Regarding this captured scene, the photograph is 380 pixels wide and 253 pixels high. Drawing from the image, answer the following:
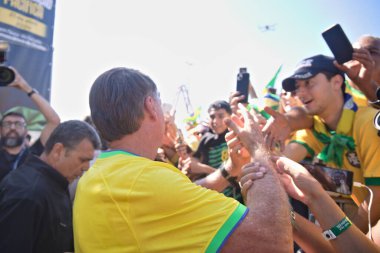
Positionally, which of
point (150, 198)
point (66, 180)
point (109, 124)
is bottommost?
Result: point (66, 180)

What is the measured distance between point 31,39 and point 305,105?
4.20 metres

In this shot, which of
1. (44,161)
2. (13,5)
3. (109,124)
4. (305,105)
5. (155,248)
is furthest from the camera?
(13,5)

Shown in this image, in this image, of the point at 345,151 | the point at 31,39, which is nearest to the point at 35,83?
the point at 31,39

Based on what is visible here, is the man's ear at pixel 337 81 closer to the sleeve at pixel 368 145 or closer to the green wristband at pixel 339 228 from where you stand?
the sleeve at pixel 368 145

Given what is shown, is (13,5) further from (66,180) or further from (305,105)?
(305,105)

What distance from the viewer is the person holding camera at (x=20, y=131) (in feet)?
13.1

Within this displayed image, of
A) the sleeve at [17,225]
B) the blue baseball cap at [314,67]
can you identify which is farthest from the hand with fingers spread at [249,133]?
the sleeve at [17,225]

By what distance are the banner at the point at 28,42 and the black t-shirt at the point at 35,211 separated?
2812mm

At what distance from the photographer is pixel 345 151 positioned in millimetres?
2045

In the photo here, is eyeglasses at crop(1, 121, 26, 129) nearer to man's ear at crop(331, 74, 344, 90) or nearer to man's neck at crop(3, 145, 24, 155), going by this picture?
man's neck at crop(3, 145, 24, 155)

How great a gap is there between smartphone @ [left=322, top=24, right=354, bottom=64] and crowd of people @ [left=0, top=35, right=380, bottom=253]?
0.17ft

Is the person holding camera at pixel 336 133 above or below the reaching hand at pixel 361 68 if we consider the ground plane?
below

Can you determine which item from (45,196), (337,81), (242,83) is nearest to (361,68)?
(337,81)

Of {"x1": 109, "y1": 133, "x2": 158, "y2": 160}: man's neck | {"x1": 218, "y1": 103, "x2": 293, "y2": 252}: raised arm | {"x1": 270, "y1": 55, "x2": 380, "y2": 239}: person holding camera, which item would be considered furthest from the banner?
{"x1": 218, "y1": 103, "x2": 293, "y2": 252}: raised arm
